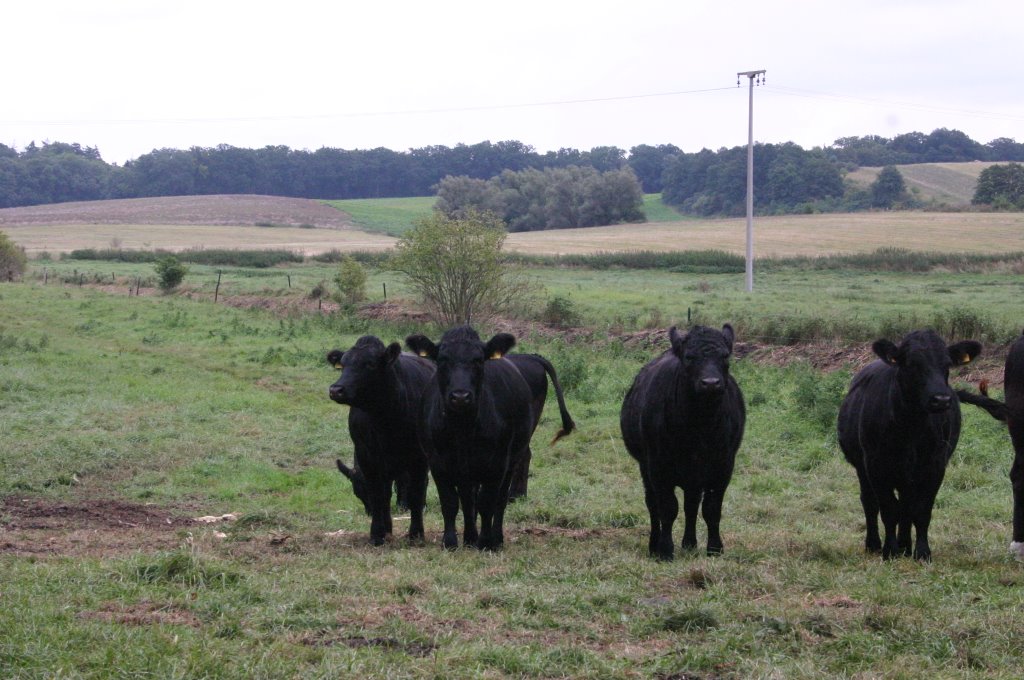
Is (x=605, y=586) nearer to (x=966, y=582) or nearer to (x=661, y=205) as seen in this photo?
(x=966, y=582)

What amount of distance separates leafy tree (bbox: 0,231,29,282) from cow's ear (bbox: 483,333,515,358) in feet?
145

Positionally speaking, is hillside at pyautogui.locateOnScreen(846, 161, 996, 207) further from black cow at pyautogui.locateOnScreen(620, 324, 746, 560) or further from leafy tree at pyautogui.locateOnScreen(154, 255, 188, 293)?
black cow at pyautogui.locateOnScreen(620, 324, 746, 560)

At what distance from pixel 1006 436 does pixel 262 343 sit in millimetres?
17821

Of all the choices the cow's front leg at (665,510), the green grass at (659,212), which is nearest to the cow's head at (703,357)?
the cow's front leg at (665,510)

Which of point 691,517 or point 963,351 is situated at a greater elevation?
point 963,351

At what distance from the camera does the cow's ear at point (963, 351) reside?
8945 millimetres

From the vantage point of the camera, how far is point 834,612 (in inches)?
249

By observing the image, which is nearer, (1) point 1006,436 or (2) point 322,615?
(2) point 322,615

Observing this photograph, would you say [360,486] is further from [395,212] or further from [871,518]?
[395,212]

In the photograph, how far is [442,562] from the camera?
8.61 m

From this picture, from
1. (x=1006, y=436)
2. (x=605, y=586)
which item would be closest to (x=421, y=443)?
(x=605, y=586)

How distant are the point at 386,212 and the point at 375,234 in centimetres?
1841

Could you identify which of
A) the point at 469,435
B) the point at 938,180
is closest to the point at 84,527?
the point at 469,435

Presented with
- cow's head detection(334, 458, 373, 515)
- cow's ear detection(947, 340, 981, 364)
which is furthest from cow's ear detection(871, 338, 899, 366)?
cow's head detection(334, 458, 373, 515)
